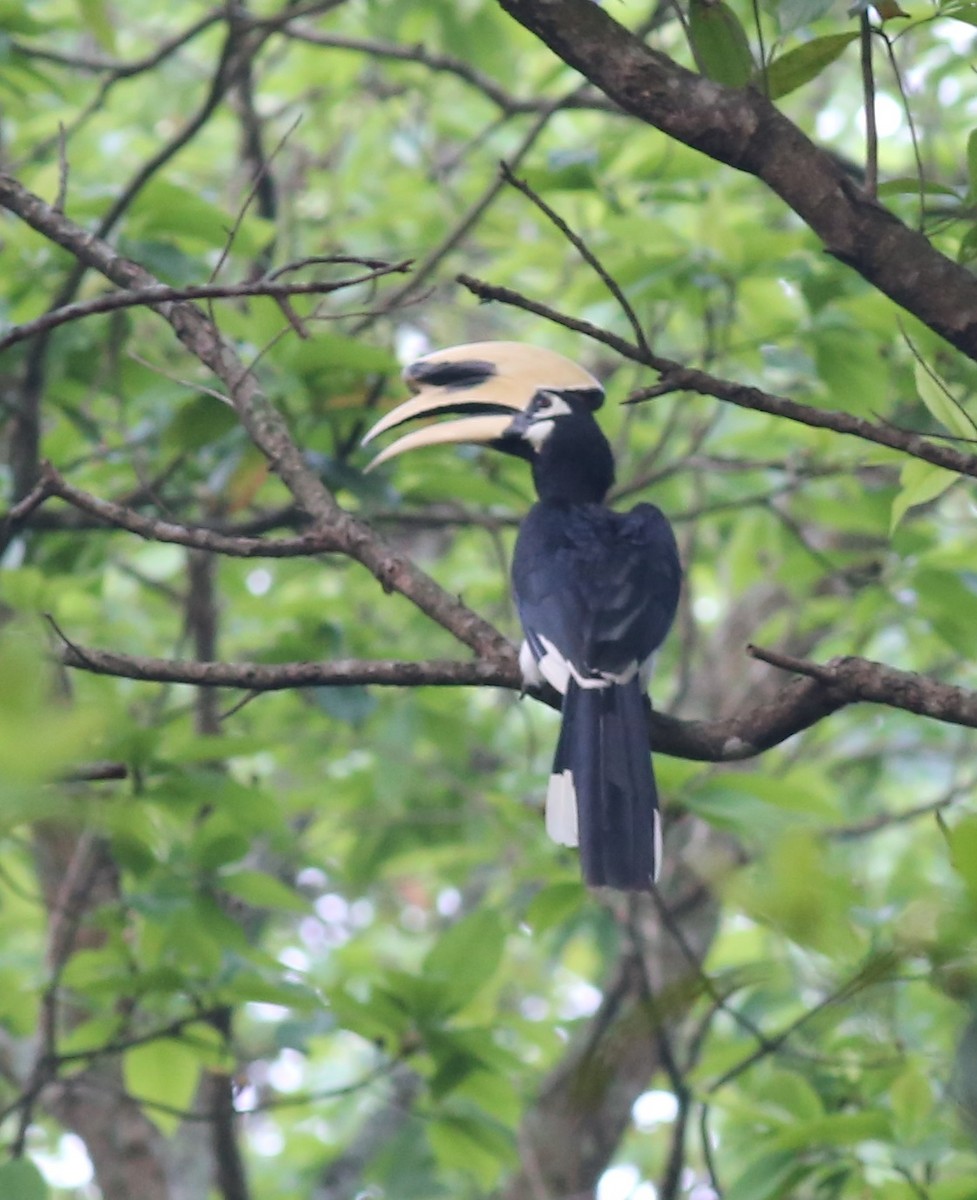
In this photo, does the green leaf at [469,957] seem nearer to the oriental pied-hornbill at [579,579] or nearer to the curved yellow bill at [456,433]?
the oriental pied-hornbill at [579,579]

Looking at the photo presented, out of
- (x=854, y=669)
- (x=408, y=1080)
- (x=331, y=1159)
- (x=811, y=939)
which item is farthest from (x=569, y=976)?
(x=811, y=939)

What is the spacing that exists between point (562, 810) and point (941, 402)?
44.2 inches

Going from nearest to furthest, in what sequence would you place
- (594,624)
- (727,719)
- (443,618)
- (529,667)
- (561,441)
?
(727,719), (443,618), (529,667), (594,624), (561,441)

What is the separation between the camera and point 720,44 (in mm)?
2143

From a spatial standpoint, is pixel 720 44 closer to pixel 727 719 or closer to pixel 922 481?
pixel 922 481

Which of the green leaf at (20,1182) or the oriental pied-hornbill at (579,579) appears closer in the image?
the green leaf at (20,1182)

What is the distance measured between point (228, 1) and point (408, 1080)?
10.1 feet

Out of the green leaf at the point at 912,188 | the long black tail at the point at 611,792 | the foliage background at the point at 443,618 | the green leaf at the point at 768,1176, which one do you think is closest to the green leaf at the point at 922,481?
the foliage background at the point at 443,618

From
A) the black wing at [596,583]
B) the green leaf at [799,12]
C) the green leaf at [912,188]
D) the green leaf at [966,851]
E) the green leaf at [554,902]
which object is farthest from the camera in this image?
the green leaf at [554,902]

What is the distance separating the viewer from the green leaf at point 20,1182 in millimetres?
2471

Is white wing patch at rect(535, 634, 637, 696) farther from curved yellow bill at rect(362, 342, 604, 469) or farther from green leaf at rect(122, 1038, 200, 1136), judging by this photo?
green leaf at rect(122, 1038, 200, 1136)

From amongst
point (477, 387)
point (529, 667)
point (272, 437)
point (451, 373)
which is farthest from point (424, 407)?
point (529, 667)

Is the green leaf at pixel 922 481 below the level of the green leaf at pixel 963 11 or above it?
below

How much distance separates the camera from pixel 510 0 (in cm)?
207
